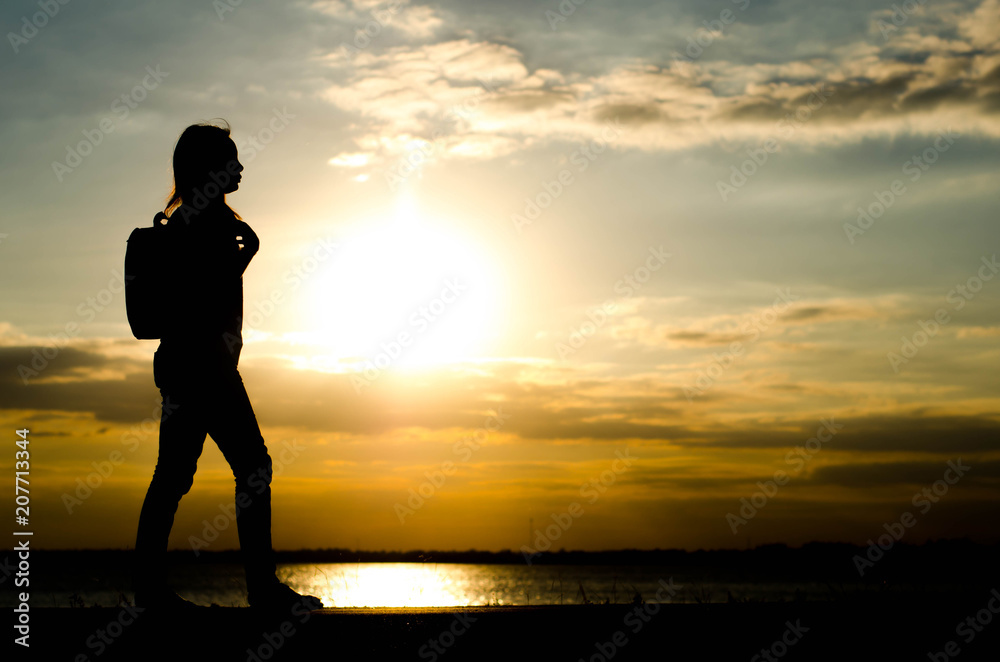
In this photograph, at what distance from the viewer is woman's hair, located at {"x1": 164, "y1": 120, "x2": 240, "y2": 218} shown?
4.43 m

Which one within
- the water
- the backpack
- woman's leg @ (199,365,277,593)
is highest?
the backpack

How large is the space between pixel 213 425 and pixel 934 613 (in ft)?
12.3

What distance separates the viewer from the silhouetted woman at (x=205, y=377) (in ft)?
14.2

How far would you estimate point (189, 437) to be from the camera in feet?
14.2

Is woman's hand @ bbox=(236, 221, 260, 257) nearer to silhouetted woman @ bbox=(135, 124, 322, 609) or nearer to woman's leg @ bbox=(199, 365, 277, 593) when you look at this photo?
silhouetted woman @ bbox=(135, 124, 322, 609)

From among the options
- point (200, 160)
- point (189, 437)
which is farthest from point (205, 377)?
point (200, 160)

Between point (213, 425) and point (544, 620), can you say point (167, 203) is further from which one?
point (544, 620)

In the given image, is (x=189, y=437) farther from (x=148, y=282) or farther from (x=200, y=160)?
(x=200, y=160)

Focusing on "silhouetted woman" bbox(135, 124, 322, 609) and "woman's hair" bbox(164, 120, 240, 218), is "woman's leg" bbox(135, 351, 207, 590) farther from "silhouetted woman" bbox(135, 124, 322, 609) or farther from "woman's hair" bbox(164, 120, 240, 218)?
"woman's hair" bbox(164, 120, 240, 218)

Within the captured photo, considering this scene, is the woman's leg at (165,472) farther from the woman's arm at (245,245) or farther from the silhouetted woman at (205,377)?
the woman's arm at (245,245)

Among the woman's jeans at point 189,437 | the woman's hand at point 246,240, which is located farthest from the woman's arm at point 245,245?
the woman's jeans at point 189,437

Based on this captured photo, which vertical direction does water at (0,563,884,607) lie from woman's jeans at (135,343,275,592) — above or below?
below

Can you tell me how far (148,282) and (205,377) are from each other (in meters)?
0.57

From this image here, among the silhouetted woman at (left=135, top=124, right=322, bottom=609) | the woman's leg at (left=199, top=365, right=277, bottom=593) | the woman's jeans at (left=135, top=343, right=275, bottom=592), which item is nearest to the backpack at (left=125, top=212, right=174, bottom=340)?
the silhouetted woman at (left=135, top=124, right=322, bottom=609)
